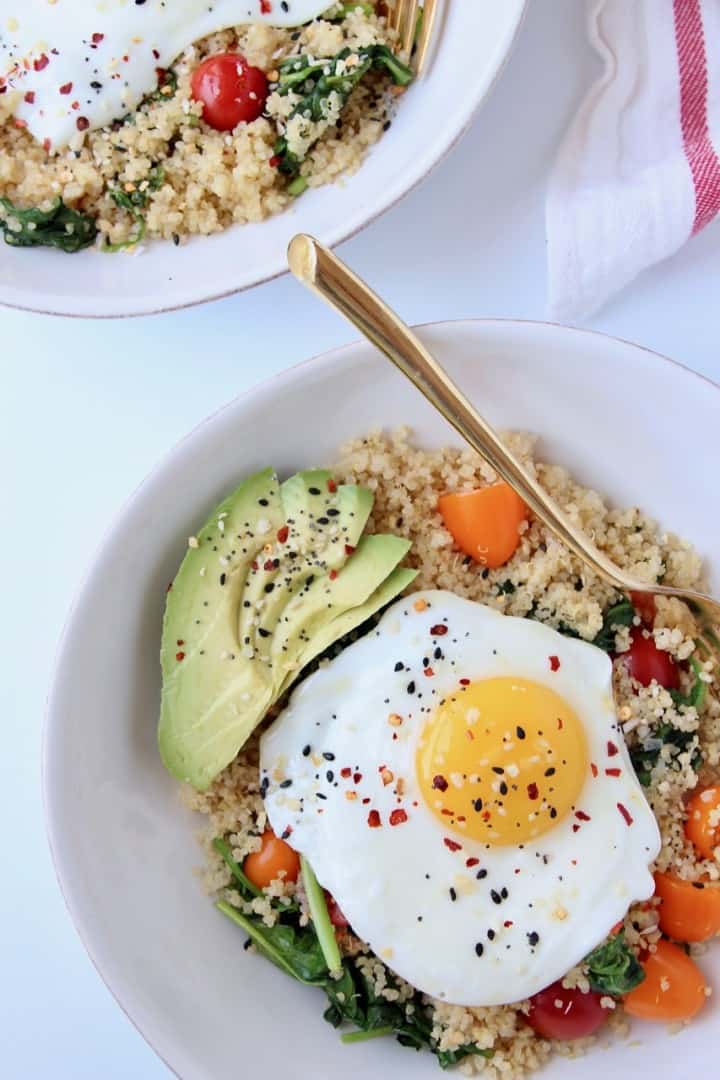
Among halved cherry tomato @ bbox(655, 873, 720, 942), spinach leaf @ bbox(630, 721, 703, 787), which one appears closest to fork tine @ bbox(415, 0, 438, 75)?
spinach leaf @ bbox(630, 721, 703, 787)

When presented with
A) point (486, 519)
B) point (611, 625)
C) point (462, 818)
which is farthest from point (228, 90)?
point (462, 818)

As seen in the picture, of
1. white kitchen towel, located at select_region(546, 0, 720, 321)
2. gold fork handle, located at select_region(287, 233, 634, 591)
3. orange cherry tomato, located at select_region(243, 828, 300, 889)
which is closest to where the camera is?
gold fork handle, located at select_region(287, 233, 634, 591)

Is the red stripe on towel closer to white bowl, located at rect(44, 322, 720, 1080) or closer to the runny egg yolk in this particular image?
white bowl, located at rect(44, 322, 720, 1080)

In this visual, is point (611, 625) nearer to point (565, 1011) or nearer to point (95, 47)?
point (565, 1011)

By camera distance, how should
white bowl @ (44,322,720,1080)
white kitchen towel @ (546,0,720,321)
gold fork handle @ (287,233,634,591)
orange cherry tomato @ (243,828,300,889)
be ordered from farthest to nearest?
white kitchen towel @ (546,0,720,321) < orange cherry tomato @ (243,828,300,889) < white bowl @ (44,322,720,1080) < gold fork handle @ (287,233,634,591)

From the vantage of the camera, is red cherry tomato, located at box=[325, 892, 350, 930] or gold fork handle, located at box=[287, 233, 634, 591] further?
red cherry tomato, located at box=[325, 892, 350, 930]

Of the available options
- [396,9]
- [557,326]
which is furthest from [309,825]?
[396,9]

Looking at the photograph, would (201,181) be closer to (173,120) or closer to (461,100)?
(173,120)
